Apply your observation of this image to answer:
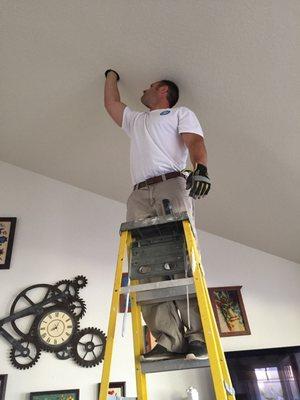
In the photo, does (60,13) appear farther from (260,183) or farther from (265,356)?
(265,356)

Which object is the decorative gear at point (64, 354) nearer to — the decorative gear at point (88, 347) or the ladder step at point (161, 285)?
the decorative gear at point (88, 347)

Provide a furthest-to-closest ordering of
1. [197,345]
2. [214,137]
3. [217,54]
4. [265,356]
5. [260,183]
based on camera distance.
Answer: [265,356] → [260,183] → [214,137] → [217,54] → [197,345]

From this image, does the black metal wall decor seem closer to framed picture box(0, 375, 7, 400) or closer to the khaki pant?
framed picture box(0, 375, 7, 400)

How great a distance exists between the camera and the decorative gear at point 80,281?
8.61 feet

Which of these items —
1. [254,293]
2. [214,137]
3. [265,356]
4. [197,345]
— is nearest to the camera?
[197,345]

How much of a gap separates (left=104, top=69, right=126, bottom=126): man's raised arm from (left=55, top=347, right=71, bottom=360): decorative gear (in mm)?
1632

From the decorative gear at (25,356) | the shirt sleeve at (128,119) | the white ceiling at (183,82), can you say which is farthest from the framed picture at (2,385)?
the shirt sleeve at (128,119)

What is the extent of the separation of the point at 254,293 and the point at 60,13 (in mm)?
2448

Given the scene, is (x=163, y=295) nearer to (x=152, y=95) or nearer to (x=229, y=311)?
(x=152, y=95)

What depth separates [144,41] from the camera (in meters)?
1.71

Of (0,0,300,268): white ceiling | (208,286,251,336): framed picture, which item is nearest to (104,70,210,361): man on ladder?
(0,0,300,268): white ceiling

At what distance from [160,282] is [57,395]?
5.32 feet

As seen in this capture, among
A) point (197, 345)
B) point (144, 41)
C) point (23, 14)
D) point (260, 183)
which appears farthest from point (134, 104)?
point (197, 345)

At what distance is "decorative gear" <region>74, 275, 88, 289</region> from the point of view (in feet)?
8.61
